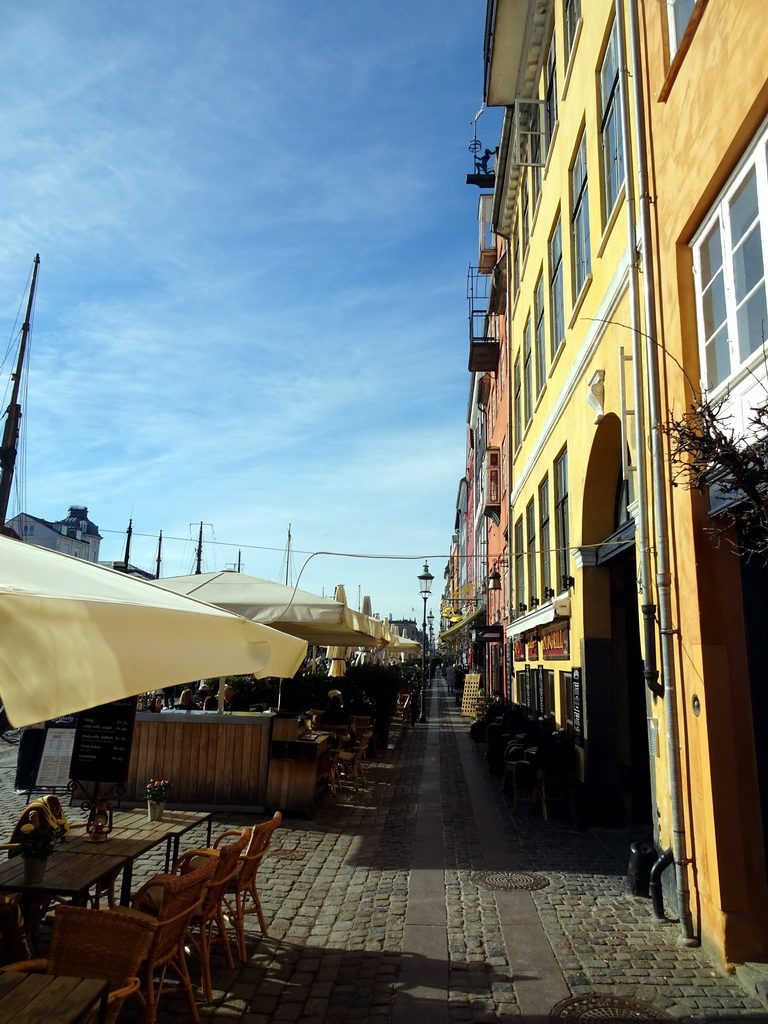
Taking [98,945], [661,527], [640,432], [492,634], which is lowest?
[98,945]

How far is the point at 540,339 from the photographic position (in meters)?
16.0

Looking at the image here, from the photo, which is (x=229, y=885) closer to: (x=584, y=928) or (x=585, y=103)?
(x=584, y=928)

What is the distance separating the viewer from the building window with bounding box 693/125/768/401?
5.28m

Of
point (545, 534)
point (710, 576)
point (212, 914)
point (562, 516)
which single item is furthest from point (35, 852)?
point (545, 534)

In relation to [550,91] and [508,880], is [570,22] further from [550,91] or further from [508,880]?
[508,880]

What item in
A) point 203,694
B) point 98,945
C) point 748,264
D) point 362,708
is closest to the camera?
point 98,945

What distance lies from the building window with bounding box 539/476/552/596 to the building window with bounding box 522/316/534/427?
2176 mm

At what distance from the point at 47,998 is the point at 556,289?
514 inches

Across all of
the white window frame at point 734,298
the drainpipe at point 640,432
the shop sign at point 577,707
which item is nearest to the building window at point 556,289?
the drainpipe at point 640,432

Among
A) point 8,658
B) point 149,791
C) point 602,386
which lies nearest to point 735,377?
point 602,386

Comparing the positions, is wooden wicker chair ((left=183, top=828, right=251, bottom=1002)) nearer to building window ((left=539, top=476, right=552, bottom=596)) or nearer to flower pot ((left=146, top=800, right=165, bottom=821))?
flower pot ((left=146, top=800, right=165, bottom=821))

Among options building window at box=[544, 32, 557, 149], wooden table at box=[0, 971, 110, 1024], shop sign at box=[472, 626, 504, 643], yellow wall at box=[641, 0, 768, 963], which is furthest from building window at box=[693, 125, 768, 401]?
shop sign at box=[472, 626, 504, 643]

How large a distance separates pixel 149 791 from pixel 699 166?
680cm

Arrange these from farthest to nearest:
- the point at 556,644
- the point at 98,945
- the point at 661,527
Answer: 1. the point at 556,644
2. the point at 661,527
3. the point at 98,945
